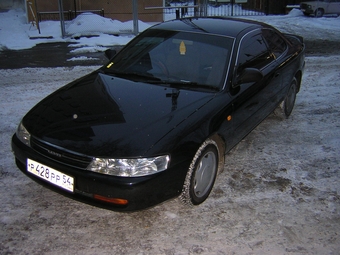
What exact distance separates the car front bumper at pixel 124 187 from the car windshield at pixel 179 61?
45.4 inches

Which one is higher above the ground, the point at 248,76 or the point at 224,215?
the point at 248,76

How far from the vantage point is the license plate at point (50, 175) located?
3.03 m

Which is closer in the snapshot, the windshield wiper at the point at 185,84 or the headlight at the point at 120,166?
the headlight at the point at 120,166

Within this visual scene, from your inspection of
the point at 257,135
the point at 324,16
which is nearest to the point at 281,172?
the point at 257,135


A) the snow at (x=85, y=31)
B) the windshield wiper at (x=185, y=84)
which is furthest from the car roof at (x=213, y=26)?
the snow at (x=85, y=31)

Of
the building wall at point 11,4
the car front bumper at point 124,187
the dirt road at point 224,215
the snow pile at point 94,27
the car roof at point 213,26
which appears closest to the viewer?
the car front bumper at point 124,187

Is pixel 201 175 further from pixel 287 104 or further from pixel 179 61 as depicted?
pixel 287 104

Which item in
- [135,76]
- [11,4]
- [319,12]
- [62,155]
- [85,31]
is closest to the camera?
[62,155]

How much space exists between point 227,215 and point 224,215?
3cm

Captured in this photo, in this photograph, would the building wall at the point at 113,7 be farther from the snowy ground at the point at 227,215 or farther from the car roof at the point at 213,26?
the car roof at the point at 213,26

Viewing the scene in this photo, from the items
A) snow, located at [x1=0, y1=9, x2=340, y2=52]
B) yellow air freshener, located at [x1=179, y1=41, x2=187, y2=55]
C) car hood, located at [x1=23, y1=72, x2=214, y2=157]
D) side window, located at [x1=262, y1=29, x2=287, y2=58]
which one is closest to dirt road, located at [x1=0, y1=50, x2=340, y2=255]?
car hood, located at [x1=23, y1=72, x2=214, y2=157]

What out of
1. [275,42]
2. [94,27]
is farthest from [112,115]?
[94,27]

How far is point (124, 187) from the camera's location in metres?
2.88

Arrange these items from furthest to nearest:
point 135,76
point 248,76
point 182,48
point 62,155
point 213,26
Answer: point 213,26
point 182,48
point 135,76
point 248,76
point 62,155
